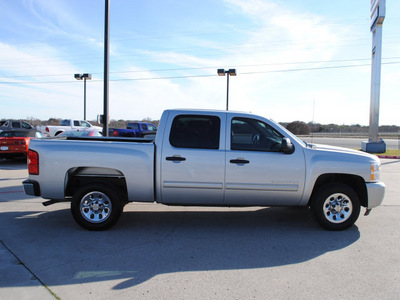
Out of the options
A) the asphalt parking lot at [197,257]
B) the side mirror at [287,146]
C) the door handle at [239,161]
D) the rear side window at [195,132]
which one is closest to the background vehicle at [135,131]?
the asphalt parking lot at [197,257]

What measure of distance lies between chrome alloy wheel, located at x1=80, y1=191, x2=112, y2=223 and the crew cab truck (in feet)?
0.05

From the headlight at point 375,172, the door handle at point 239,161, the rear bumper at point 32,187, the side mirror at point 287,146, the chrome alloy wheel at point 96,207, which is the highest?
the side mirror at point 287,146

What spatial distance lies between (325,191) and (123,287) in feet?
11.3

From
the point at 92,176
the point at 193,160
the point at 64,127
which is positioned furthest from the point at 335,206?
the point at 64,127

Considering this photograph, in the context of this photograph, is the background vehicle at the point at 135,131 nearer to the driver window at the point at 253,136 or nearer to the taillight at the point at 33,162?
the taillight at the point at 33,162

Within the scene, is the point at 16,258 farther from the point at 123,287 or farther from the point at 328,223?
the point at 328,223

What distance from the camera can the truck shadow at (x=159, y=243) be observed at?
385 cm

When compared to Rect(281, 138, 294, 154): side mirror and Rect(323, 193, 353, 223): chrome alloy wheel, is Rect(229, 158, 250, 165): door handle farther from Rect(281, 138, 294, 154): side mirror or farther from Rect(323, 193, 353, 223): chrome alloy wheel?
Rect(323, 193, 353, 223): chrome alloy wheel

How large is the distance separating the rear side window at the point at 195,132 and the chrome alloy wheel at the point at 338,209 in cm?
208

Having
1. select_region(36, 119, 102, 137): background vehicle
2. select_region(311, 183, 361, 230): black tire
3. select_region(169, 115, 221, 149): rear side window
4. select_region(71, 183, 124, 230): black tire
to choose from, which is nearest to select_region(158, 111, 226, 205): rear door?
select_region(169, 115, 221, 149): rear side window

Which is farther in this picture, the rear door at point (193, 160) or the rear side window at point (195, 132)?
the rear side window at point (195, 132)

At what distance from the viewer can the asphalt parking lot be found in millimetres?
3381

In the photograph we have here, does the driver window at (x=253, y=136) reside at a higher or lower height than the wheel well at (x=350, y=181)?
higher

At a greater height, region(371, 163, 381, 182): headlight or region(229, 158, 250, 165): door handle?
region(229, 158, 250, 165): door handle
